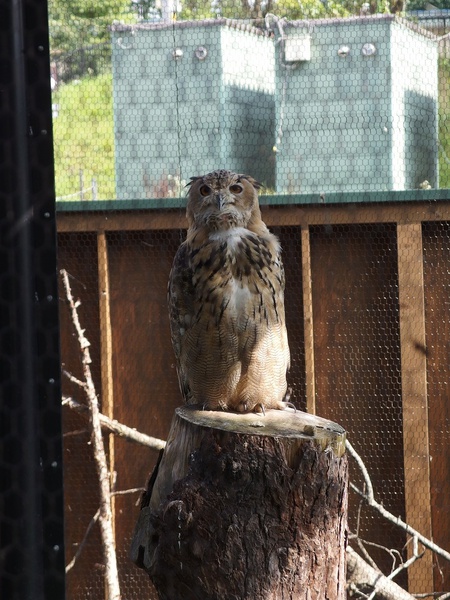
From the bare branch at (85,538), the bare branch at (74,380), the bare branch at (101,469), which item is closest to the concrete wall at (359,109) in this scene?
the bare branch at (101,469)

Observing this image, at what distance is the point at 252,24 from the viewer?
11.5ft

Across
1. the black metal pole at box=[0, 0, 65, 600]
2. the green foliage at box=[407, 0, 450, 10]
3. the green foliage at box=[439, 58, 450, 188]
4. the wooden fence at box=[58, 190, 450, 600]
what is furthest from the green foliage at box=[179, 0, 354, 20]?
the black metal pole at box=[0, 0, 65, 600]

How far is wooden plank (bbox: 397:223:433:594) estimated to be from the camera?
12.1 feet

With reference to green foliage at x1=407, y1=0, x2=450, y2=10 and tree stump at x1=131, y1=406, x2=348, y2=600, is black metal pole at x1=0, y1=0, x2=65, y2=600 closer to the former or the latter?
tree stump at x1=131, y1=406, x2=348, y2=600

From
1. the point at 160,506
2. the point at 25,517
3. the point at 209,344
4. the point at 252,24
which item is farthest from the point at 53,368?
the point at 252,24

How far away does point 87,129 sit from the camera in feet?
12.2

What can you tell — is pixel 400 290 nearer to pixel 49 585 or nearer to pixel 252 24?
Result: pixel 252 24

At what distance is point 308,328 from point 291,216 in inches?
20.2

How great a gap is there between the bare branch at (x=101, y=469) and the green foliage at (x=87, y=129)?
49cm

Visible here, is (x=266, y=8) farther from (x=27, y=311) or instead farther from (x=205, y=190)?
(x=27, y=311)

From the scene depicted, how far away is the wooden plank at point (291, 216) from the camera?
363 cm

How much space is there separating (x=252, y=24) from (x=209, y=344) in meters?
1.54

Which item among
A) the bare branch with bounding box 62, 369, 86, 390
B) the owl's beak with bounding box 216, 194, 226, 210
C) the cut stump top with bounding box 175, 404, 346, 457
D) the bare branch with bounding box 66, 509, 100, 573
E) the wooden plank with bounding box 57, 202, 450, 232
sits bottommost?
the bare branch with bounding box 66, 509, 100, 573

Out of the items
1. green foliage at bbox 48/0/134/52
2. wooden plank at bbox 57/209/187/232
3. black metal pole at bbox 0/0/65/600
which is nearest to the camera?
black metal pole at bbox 0/0/65/600
